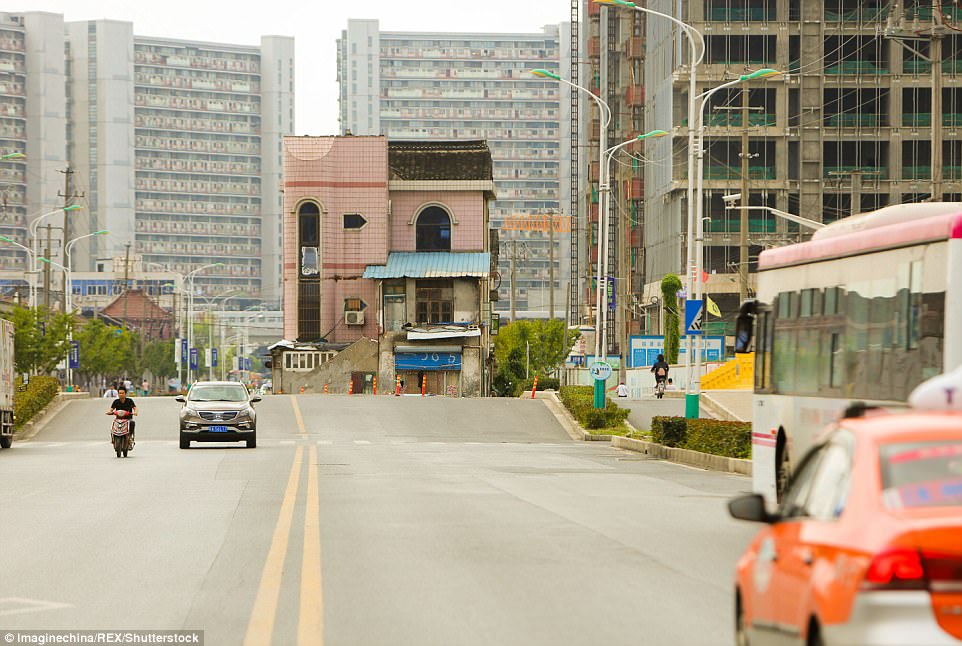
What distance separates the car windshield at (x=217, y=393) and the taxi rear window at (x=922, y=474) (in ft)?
104

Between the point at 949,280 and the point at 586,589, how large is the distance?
156 inches

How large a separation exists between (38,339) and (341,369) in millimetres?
18668

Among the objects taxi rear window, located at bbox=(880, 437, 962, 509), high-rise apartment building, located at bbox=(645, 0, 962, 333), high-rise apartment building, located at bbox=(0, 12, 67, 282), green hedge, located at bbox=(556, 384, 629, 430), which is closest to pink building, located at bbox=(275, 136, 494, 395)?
high-rise apartment building, located at bbox=(645, 0, 962, 333)

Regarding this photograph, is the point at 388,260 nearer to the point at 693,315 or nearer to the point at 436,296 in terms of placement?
the point at 436,296

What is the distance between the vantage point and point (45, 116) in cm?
19400

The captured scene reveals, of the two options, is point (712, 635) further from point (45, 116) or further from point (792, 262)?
point (45, 116)

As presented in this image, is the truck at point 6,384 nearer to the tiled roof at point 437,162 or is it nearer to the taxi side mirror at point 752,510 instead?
the taxi side mirror at point 752,510

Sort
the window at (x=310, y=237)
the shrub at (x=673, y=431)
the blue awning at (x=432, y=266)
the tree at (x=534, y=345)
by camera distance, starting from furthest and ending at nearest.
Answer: the tree at (x=534, y=345) < the window at (x=310, y=237) < the blue awning at (x=432, y=266) < the shrub at (x=673, y=431)

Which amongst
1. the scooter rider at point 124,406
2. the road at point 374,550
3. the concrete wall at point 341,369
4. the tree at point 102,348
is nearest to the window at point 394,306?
the concrete wall at point 341,369

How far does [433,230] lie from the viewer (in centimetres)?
8525

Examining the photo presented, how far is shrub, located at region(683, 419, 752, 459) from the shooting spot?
28703 millimetres

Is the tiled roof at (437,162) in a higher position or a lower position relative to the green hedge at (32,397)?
higher

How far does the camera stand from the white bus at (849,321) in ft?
40.4

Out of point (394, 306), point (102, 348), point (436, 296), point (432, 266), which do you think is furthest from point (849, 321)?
point (102, 348)
